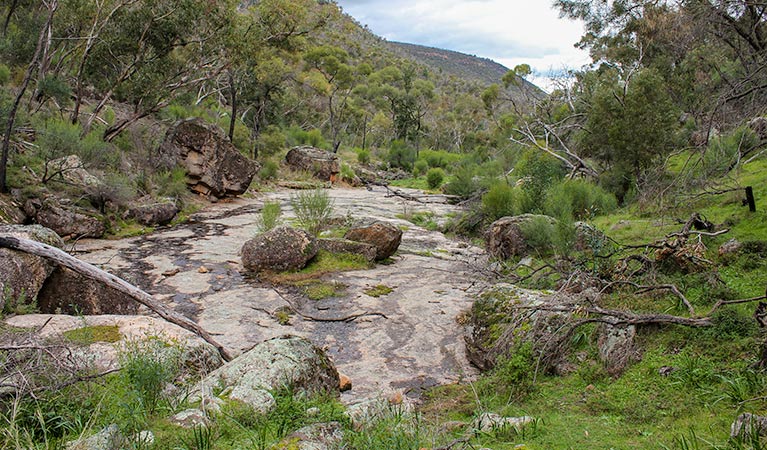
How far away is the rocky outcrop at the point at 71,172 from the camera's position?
11.9 meters

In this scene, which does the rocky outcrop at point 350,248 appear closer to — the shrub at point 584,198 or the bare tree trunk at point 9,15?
the shrub at point 584,198

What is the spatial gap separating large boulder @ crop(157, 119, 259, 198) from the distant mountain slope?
274ft

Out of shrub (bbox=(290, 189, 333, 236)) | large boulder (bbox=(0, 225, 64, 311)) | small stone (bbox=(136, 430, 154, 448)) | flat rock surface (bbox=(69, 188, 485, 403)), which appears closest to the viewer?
small stone (bbox=(136, 430, 154, 448))

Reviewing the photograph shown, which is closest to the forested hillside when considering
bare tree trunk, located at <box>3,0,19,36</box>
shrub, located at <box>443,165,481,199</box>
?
shrub, located at <box>443,165,481,199</box>

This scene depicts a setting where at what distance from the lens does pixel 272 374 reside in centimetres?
385

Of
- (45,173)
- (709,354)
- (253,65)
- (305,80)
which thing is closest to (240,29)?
(253,65)

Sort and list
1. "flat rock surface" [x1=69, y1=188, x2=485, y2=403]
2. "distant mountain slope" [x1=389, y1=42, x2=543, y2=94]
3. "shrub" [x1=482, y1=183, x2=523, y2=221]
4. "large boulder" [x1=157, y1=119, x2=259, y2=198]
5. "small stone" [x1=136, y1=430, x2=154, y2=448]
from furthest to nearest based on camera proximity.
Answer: "distant mountain slope" [x1=389, y1=42, x2=543, y2=94], "large boulder" [x1=157, y1=119, x2=259, y2=198], "shrub" [x1=482, y1=183, x2=523, y2=221], "flat rock surface" [x1=69, y1=188, x2=485, y2=403], "small stone" [x1=136, y1=430, x2=154, y2=448]

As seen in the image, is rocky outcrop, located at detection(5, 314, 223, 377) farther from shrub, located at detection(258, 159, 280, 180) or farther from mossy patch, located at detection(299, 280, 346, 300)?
shrub, located at detection(258, 159, 280, 180)

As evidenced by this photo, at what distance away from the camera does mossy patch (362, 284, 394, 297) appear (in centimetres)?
853

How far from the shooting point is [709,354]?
4043 millimetres

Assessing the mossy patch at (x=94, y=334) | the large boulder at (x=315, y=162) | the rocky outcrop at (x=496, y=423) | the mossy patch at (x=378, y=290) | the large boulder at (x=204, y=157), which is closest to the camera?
the rocky outcrop at (x=496, y=423)

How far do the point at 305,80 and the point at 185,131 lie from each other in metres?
19.6

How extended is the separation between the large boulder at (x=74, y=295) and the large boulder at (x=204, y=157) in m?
11.5

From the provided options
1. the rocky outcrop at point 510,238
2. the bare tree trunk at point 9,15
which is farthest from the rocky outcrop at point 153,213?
the rocky outcrop at point 510,238
